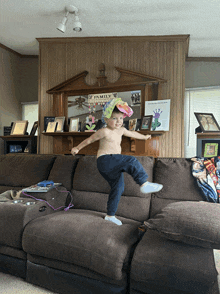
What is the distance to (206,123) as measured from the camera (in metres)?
3.40

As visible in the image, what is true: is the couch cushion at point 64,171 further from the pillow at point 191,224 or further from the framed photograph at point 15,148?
the framed photograph at point 15,148

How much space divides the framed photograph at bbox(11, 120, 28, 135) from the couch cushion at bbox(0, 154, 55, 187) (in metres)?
1.80

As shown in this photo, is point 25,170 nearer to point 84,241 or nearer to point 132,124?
point 84,241

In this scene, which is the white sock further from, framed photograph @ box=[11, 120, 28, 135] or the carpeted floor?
framed photograph @ box=[11, 120, 28, 135]

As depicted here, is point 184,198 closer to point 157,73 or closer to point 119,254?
point 119,254

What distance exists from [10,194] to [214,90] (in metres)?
3.80

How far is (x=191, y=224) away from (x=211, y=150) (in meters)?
2.42

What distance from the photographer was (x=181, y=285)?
116cm

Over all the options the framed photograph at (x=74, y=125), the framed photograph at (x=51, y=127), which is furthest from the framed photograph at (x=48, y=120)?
the framed photograph at (x=74, y=125)

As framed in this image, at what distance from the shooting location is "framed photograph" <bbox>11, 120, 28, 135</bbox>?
435 cm

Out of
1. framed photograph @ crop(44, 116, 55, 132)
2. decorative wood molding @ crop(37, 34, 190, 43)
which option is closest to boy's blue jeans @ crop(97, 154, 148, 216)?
framed photograph @ crop(44, 116, 55, 132)

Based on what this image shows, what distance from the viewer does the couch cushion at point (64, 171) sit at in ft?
7.44

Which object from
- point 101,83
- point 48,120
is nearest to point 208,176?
point 101,83

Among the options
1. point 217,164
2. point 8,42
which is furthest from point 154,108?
point 8,42
